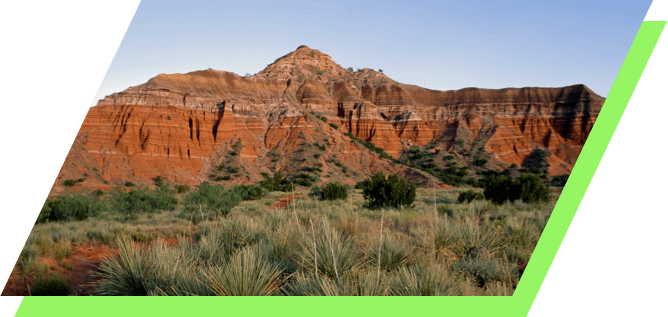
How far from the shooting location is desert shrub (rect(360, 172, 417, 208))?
53.2ft

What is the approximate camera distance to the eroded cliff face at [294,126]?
142 feet

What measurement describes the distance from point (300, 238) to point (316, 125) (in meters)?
50.8

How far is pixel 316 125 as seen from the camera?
56.3m

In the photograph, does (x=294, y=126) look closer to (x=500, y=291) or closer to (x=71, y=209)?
(x=71, y=209)

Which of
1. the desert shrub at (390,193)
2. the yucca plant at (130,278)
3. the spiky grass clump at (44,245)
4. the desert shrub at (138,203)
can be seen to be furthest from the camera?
the desert shrub at (390,193)

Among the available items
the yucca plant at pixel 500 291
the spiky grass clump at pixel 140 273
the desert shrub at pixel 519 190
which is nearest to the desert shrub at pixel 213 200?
the spiky grass clump at pixel 140 273

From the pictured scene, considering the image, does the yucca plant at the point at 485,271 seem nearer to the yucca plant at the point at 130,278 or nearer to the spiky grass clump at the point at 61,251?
the yucca plant at the point at 130,278

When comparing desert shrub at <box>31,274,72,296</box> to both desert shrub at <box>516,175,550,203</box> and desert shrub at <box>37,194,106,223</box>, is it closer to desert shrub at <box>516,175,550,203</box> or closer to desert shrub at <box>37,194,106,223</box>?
desert shrub at <box>37,194,106,223</box>

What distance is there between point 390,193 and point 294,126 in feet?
134

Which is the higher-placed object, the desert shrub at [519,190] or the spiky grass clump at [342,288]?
the spiky grass clump at [342,288]

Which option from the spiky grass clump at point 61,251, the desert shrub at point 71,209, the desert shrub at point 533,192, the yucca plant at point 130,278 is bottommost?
the desert shrub at point 71,209

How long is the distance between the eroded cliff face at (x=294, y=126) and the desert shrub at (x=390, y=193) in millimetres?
20471

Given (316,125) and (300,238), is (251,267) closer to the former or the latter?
(300,238)

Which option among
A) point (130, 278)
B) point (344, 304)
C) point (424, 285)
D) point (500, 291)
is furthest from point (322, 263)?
point (130, 278)
